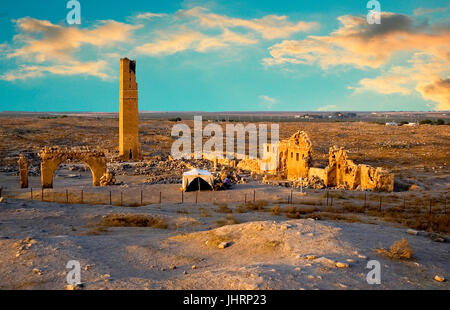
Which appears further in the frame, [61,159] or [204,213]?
[61,159]

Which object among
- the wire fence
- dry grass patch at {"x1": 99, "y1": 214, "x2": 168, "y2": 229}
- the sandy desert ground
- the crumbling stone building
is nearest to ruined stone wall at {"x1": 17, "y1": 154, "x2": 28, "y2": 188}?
the wire fence

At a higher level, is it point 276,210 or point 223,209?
point 276,210

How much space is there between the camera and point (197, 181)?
2345cm

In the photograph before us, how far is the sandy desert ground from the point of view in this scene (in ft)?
27.2

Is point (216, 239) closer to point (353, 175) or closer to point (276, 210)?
point (276, 210)

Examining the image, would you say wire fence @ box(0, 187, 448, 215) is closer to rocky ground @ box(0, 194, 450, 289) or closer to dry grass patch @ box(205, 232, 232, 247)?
rocky ground @ box(0, 194, 450, 289)

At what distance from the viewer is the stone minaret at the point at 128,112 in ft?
124

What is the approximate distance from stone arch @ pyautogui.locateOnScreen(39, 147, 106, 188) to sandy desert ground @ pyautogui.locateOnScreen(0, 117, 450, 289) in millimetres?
2248

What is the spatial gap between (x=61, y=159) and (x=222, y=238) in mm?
16891

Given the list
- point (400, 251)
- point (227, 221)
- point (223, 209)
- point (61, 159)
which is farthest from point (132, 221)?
point (61, 159)

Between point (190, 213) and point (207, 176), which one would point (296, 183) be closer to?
point (207, 176)

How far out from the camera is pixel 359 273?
856 centimetres
